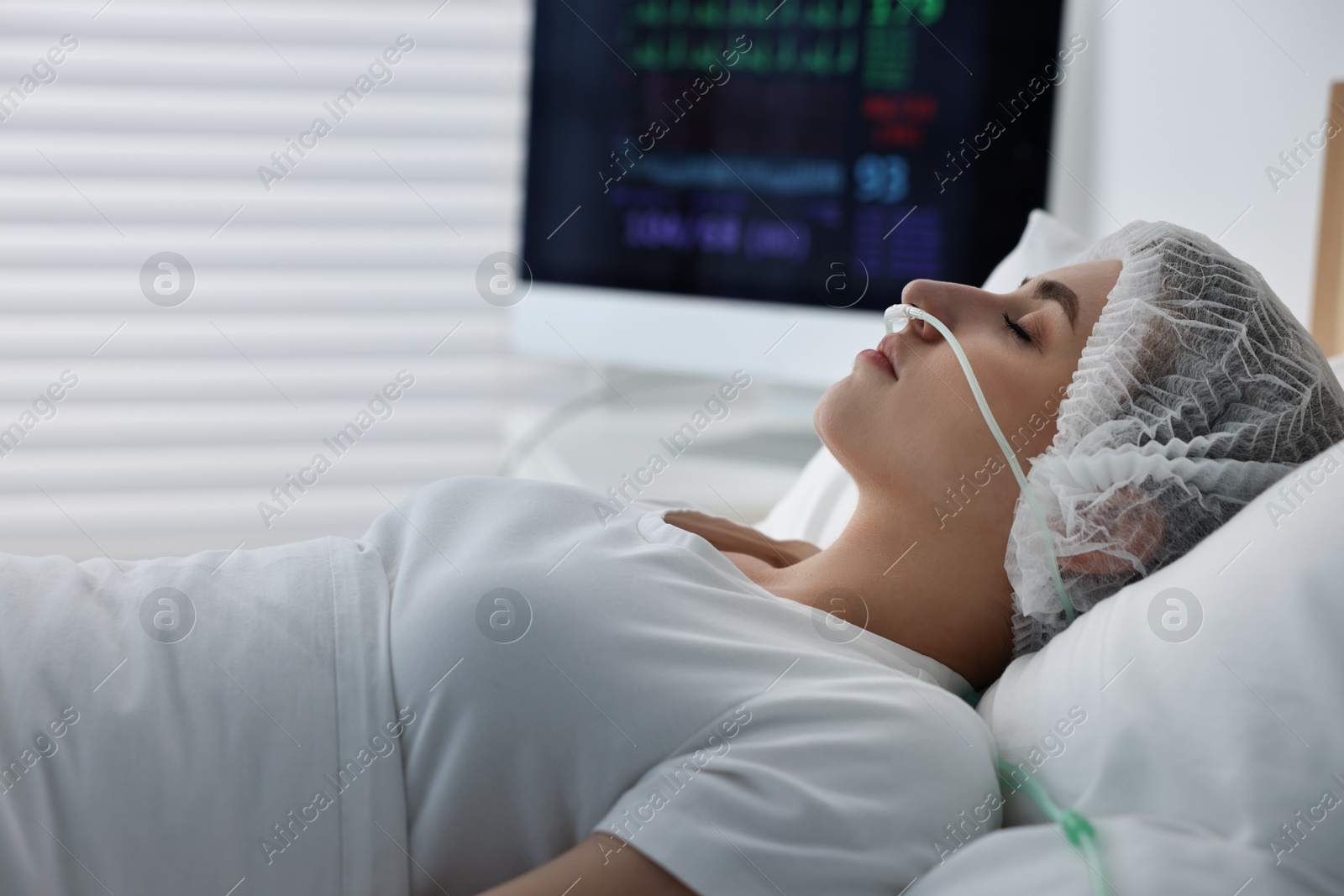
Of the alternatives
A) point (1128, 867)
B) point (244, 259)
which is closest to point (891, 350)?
point (1128, 867)

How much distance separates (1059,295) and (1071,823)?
1.58 ft

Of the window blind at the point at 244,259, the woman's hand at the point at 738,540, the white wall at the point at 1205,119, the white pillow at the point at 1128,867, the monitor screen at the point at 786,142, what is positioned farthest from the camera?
the window blind at the point at 244,259

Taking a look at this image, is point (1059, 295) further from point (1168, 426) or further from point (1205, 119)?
point (1205, 119)

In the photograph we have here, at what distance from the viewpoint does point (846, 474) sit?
1.33 m

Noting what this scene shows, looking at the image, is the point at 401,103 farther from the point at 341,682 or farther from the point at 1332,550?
the point at 1332,550

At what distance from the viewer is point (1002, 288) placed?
1.29m

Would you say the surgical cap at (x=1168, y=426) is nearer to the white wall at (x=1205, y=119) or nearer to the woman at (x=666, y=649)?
the woman at (x=666, y=649)

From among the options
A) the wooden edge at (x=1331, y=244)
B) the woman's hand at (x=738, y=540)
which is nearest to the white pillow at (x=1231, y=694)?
the woman's hand at (x=738, y=540)

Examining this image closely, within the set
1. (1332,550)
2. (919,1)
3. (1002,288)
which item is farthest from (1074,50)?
(1332,550)

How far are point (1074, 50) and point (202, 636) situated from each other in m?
1.60

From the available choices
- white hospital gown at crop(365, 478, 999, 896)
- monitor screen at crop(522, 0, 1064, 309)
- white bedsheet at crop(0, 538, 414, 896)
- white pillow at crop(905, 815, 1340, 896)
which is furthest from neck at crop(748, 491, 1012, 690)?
monitor screen at crop(522, 0, 1064, 309)

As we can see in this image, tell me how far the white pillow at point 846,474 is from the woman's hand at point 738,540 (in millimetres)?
104

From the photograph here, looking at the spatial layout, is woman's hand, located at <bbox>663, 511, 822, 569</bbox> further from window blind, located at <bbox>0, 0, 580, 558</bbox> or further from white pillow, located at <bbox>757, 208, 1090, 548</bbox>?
window blind, located at <bbox>0, 0, 580, 558</bbox>

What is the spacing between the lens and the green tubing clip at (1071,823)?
2.23 ft
